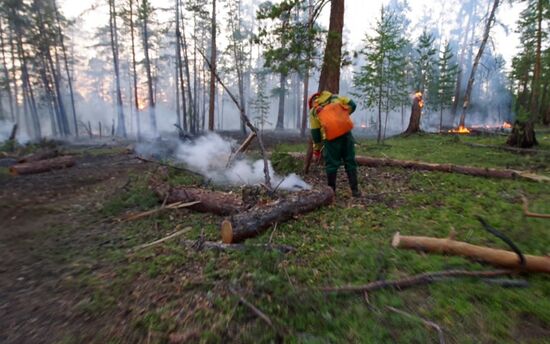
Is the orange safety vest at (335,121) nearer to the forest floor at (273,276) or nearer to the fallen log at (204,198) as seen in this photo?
the forest floor at (273,276)

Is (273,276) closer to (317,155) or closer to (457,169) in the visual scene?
(317,155)

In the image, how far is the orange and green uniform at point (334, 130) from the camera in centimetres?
564

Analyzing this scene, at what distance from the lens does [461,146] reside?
1226cm

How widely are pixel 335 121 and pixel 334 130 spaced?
17 cm

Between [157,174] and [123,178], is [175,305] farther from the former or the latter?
[123,178]

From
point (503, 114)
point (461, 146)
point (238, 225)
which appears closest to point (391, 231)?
point (238, 225)

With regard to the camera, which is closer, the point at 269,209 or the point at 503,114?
the point at 269,209

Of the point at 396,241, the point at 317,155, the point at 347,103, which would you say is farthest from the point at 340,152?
the point at 396,241

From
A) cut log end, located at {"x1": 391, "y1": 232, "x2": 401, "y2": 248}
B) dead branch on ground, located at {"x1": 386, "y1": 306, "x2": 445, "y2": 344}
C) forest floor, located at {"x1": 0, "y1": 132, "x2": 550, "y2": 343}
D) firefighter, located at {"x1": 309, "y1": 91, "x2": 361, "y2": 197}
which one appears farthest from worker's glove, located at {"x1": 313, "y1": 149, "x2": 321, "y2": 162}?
dead branch on ground, located at {"x1": 386, "y1": 306, "x2": 445, "y2": 344}

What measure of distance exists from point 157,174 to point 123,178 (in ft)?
6.56

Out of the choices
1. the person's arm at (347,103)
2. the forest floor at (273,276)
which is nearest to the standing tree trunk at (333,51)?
the person's arm at (347,103)

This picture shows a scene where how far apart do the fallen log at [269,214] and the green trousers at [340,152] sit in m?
0.58

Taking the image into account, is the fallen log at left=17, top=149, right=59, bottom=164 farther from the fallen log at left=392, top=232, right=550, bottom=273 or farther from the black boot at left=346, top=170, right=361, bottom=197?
the fallen log at left=392, top=232, right=550, bottom=273

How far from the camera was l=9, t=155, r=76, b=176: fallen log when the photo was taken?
1004 centimetres
